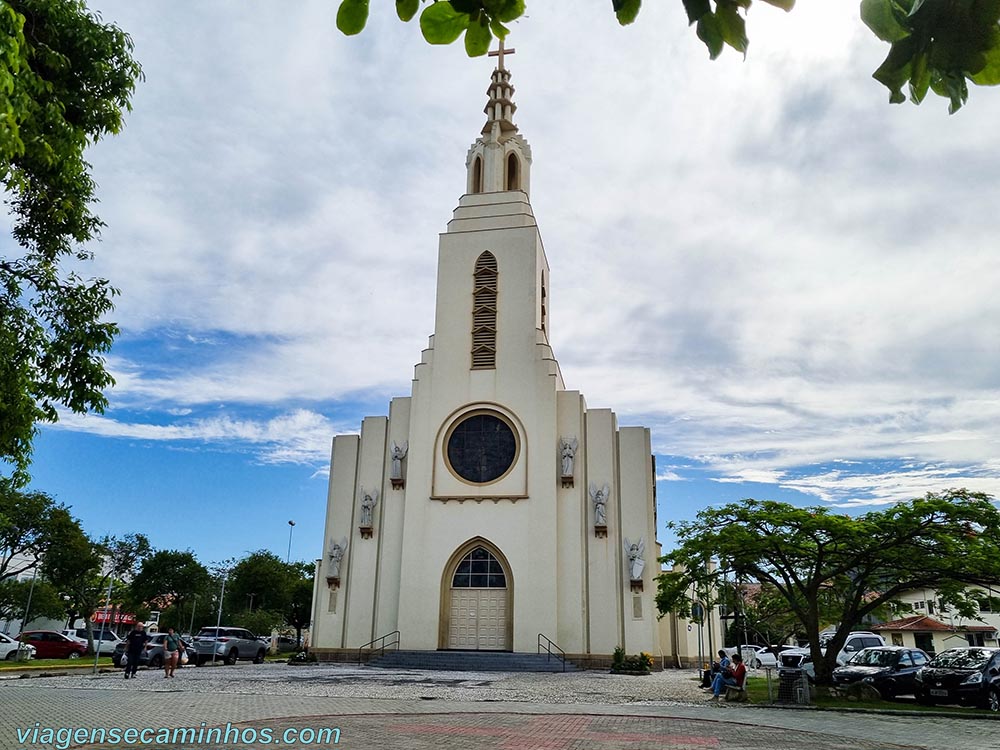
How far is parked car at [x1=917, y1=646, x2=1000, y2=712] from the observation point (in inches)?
655

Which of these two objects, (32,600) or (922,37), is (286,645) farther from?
(922,37)

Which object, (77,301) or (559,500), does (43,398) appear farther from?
(559,500)

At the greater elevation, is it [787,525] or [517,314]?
[517,314]

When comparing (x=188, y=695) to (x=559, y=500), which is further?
(x=559, y=500)

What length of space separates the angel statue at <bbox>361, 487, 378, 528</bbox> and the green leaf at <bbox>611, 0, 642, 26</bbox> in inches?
1206

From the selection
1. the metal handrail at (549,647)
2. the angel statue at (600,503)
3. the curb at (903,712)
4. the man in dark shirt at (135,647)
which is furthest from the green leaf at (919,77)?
the angel statue at (600,503)

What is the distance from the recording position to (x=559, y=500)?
3064 centimetres

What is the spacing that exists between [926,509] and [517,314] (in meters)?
19.1

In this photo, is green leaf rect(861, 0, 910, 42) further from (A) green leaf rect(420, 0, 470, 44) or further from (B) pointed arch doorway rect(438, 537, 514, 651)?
(B) pointed arch doorway rect(438, 537, 514, 651)

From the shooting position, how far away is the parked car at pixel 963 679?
54.6 ft

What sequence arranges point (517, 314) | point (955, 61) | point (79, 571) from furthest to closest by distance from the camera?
point (79, 571) < point (517, 314) < point (955, 61)

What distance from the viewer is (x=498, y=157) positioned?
121 ft

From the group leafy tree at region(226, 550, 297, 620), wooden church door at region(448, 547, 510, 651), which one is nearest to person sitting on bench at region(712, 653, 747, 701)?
wooden church door at region(448, 547, 510, 651)

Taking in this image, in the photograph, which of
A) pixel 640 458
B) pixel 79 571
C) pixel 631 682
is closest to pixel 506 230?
pixel 640 458
